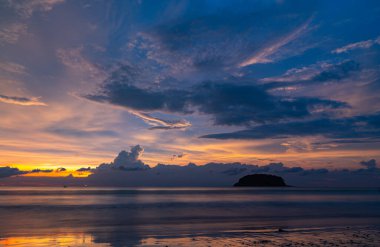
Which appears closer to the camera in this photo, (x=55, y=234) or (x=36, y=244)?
(x=36, y=244)

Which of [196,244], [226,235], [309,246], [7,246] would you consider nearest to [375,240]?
[309,246]

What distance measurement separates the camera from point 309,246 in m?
24.7

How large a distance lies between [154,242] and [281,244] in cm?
983

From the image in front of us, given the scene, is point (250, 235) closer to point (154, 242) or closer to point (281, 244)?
point (281, 244)

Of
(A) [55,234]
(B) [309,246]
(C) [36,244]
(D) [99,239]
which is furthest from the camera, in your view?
(A) [55,234]

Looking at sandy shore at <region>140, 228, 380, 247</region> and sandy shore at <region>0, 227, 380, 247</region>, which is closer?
sandy shore at <region>140, 228, 380, 247</region>

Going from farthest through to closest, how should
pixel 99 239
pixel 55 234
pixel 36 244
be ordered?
pixel 55 234, pixel 99 239, pixel 36 244

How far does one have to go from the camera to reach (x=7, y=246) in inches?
993

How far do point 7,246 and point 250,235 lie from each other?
65.1 feet

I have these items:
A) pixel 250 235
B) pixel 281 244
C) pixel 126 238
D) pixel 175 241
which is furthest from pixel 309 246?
pixel 126 238

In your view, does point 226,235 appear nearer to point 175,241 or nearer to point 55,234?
point 175,241

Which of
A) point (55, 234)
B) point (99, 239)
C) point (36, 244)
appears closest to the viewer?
point (36, 244)

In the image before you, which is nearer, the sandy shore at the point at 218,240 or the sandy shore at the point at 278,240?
the sandy shore at the point at 278,240

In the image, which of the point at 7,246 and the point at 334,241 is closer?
the point at 7,246
